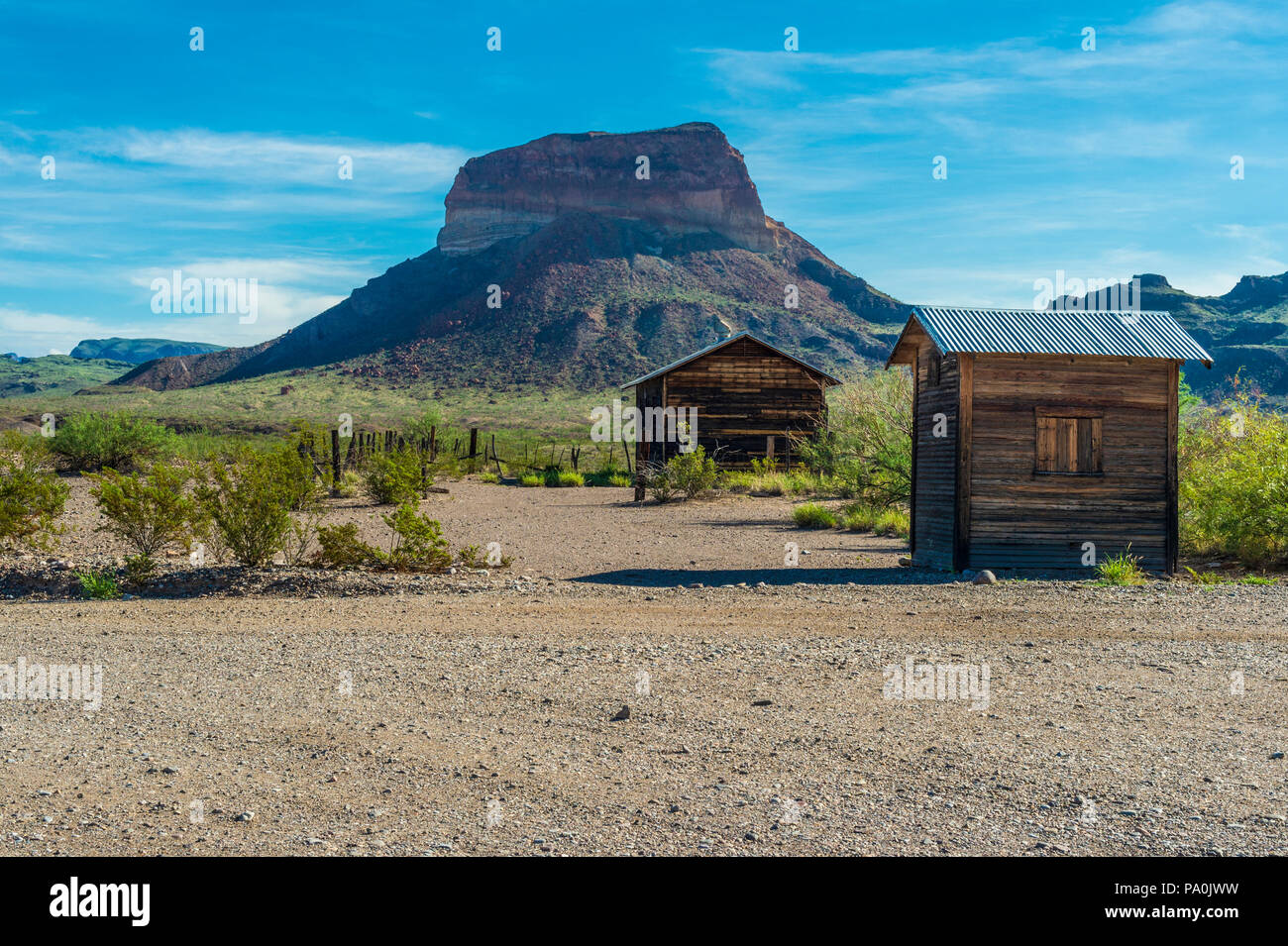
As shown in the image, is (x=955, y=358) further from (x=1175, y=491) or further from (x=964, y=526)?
(x=1175, y=491)

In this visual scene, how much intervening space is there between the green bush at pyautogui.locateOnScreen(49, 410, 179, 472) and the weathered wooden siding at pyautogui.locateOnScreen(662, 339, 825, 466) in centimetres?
1512

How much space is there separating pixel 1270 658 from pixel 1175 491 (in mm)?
6407

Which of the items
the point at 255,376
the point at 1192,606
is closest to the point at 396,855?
the point at 1192,606

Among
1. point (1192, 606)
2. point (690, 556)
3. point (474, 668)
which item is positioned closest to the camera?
point (474, 668)

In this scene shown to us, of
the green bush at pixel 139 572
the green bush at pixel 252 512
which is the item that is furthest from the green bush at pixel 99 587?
the green bush at pixel 252 512

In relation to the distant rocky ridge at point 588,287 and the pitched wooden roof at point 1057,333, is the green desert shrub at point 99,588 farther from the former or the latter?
the distant rocky ridge at point 588,287

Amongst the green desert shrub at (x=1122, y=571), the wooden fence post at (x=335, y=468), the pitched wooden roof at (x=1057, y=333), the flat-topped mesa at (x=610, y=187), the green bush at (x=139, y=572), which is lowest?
the green desert shrub at (x=1122, y=571)

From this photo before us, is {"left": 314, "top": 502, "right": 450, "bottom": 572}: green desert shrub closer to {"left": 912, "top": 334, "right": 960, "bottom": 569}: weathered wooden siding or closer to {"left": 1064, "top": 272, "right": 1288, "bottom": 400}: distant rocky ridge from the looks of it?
{"left": 912, "top": 334, "right": 960, "bottom": 569}: weathered wooden siding

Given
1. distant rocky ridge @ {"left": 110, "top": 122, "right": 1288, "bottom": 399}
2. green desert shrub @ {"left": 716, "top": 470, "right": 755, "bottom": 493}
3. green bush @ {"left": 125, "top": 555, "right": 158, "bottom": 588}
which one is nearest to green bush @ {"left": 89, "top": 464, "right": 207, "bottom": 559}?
green bush @ {"left": 125, "top": 555, "right": 158, "bottom": 588}

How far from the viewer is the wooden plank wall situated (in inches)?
535

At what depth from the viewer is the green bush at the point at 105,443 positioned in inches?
966

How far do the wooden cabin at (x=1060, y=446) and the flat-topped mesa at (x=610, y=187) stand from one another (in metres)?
108

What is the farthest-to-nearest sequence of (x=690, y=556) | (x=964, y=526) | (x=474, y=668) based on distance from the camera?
(x=690, y=556), (x=964, y=526), (x=474, y=668)
